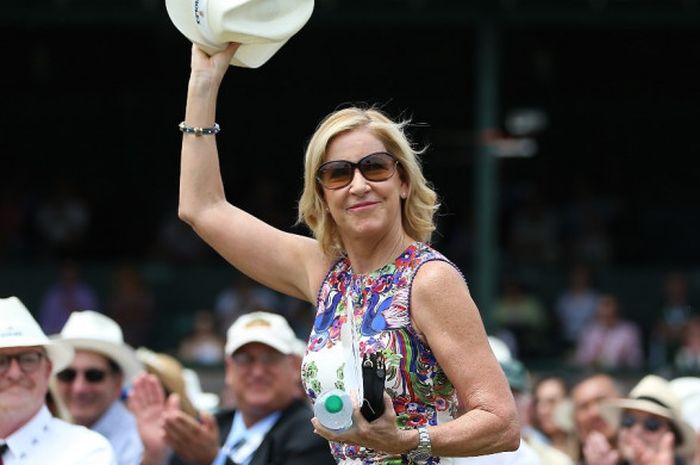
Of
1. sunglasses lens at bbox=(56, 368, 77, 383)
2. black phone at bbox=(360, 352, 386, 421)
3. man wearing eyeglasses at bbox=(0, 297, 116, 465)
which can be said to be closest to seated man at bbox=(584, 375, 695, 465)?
sunglasses lens at bbox=(56, 368, 77, 383)

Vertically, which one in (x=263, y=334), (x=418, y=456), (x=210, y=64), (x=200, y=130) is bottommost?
(x=418, y=456)

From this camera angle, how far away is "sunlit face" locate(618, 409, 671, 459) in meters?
6.58

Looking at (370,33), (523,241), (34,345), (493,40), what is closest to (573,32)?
(370,33)

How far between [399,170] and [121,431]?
10.6ft

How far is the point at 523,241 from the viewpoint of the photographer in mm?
16312

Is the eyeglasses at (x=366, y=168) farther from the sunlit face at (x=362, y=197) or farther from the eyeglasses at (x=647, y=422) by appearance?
the eyeglasses at (x=647, y=422)

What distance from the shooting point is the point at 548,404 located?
848cm

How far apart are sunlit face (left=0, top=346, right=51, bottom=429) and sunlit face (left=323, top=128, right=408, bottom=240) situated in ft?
6.14

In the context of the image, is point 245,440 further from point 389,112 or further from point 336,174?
point 389,112

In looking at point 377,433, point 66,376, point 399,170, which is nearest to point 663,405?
point 66,376

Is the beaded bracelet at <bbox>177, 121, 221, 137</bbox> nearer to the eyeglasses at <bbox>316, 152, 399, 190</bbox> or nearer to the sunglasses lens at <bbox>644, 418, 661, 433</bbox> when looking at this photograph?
the eyeglasses at <bbox>316, 152, 399, 190</bbox>

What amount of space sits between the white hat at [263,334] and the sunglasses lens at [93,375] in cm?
60

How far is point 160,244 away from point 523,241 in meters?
3.74

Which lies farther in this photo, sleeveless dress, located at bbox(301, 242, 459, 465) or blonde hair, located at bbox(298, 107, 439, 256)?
blonde hair, located at bbox(298, 107, 439, 256)
